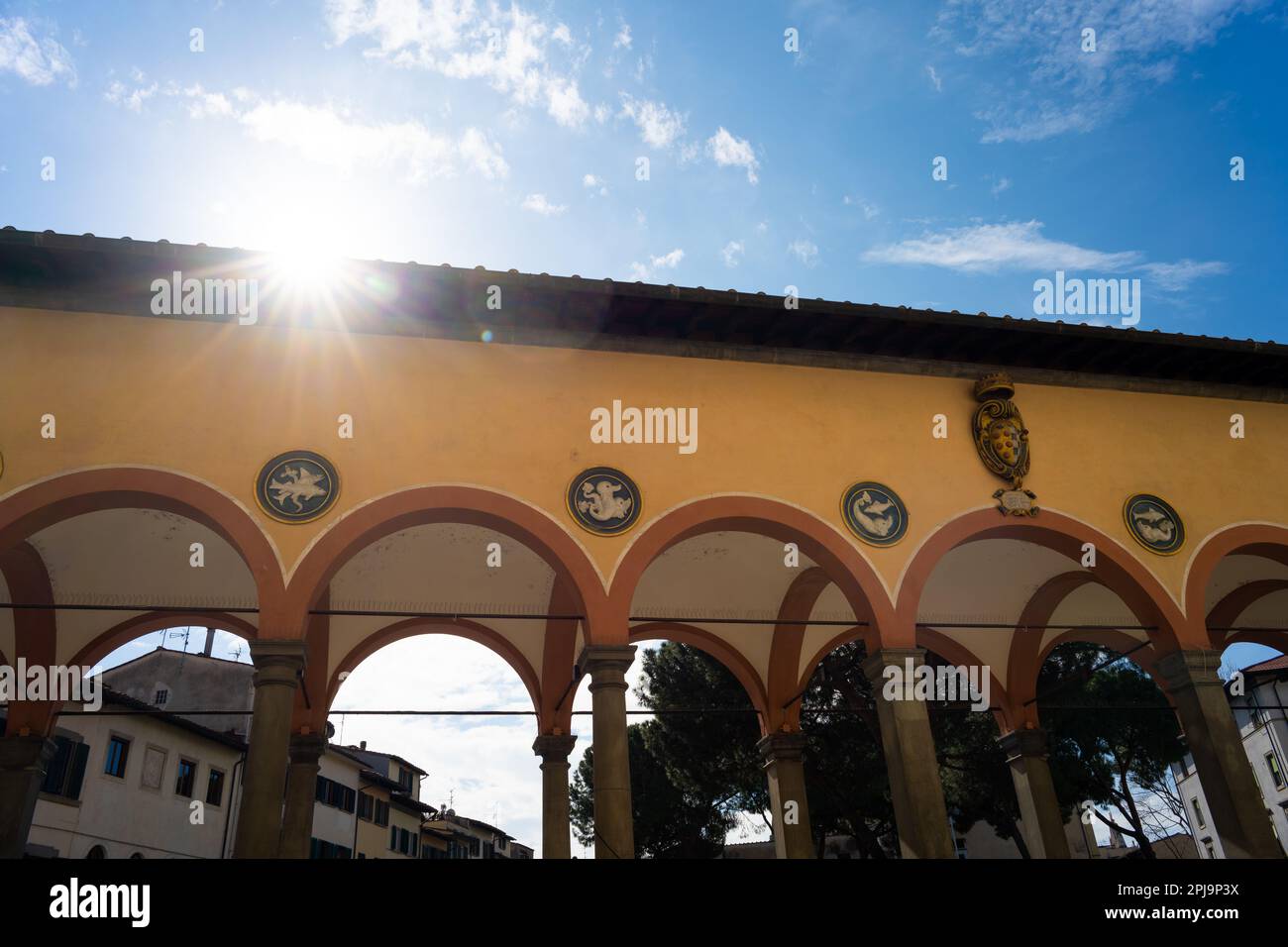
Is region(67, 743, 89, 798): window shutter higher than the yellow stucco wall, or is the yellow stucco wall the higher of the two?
the yellow stucco wall

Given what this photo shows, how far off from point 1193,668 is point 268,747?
356 inches

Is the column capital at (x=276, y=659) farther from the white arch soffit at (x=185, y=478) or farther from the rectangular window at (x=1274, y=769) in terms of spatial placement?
the rectangular window at (x=1274, y=769)

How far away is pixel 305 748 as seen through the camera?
10.9 meters

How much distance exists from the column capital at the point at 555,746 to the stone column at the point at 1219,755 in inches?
269

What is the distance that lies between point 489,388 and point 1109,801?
1761 centimetres

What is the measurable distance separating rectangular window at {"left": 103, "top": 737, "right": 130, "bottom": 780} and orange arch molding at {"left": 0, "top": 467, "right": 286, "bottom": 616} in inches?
593

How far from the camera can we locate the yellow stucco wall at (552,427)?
8.66 m

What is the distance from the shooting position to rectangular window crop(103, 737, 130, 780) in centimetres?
2064

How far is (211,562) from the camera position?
1066 cm

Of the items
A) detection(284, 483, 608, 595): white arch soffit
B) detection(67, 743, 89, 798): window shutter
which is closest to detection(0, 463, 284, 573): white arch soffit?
detection(284, 483, 608, 595): white arch soffit

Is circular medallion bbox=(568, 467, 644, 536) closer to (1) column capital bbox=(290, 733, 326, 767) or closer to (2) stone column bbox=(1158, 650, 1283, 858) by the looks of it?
(1) column capital bbox=(290, 733, 326, 767)

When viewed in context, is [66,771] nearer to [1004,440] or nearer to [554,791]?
[554,791]

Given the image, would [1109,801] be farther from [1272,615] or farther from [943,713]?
[1272,615]

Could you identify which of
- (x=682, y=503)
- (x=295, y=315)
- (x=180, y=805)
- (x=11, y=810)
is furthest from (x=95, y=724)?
(x=682, y=503)
